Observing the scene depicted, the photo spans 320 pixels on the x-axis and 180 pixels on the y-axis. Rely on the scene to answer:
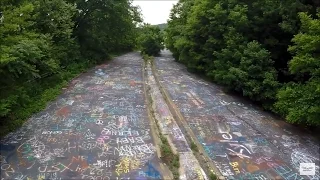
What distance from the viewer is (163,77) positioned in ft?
78.4

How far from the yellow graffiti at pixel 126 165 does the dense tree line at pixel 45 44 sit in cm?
390

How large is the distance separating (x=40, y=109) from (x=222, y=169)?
862 cm

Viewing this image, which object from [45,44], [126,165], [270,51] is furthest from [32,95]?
[270,51]

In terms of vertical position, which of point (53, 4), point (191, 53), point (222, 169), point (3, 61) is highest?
point (53, 4)

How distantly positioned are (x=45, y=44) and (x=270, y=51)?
11.3 metres

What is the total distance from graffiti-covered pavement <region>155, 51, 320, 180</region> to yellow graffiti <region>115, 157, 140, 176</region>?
8.54 feet

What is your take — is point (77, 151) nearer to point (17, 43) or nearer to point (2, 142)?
point (2, 142)

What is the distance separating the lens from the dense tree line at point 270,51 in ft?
39.6

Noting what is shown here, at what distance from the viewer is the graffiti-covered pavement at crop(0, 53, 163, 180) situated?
31.0ft

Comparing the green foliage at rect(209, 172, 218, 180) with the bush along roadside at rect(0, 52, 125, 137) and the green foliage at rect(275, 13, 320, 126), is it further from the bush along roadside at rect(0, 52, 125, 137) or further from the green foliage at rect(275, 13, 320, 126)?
the bush along roadside at rect(0, 52, 125, 137)

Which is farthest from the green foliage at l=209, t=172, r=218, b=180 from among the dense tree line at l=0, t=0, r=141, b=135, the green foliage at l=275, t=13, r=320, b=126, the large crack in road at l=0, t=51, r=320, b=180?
the dense tree line at l=0, t=0, r=141, b=135

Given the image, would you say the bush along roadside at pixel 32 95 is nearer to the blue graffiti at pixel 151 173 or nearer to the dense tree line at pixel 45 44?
the dense tree line at pixel 45 44

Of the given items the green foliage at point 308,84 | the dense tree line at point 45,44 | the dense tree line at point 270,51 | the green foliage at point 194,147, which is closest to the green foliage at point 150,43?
the dense tree line at point 45,44

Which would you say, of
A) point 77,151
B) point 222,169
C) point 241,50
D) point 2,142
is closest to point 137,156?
point 77,151
